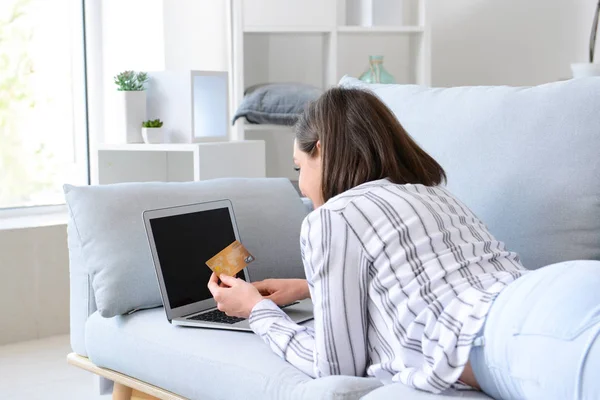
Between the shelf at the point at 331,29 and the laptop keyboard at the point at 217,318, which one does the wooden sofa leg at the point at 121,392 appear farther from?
the shelf at the point at 331,29

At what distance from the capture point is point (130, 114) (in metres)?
2.58

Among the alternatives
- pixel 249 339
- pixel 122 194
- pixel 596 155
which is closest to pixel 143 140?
pixel 122 194

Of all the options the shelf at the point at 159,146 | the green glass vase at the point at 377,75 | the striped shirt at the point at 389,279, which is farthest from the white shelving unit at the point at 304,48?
the striped shirt at the point at 389,279

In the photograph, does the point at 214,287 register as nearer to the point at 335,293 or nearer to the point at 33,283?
the point at 335,293

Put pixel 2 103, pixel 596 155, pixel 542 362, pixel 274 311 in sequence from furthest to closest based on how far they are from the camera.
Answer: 1. pixel 2 103
2. pixel 596 155
3. pixel 274 311
4. pixel 542 362

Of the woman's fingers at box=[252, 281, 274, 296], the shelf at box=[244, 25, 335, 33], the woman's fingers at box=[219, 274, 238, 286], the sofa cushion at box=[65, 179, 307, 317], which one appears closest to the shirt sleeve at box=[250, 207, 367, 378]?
the woman's fingers at box=[219, 274, 238, 286]

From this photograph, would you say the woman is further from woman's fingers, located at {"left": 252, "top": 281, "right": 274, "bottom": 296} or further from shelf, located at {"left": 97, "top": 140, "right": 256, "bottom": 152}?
shelf, located at {"left": 97, "top": 140, "right": 256, "bottom": 152}

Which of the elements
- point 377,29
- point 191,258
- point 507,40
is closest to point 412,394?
point 191,258

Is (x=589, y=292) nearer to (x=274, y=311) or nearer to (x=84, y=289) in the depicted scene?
(x=274, y=311)

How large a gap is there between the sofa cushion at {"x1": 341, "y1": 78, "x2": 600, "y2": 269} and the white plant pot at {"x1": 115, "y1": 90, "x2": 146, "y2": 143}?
1196 millimetres

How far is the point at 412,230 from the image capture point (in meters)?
1.21

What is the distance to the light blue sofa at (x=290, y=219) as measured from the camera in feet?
4.68

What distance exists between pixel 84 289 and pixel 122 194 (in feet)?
0.71

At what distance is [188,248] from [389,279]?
1.89ft
